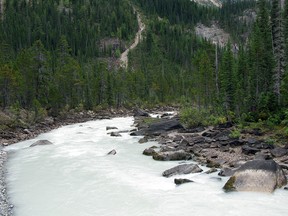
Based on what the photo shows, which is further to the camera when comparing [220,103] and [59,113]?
[59,113]

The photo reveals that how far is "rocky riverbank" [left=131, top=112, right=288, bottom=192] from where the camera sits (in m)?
20.2

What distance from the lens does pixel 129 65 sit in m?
137

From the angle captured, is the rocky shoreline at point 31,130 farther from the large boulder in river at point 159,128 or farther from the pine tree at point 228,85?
the pine tree at point 228,85

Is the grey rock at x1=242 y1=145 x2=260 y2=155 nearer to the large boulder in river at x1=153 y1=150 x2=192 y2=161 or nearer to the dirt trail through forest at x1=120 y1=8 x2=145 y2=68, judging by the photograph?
the large boulder in river at x1=153 y1=150 x2=192 y2=161

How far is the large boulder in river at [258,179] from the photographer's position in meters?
19.3

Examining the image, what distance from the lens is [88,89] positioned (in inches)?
3061

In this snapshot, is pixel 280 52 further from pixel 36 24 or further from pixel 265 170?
pixel 36 24

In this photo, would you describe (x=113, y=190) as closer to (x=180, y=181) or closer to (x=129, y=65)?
(x=180, y=181)

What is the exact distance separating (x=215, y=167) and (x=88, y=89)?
186 feet

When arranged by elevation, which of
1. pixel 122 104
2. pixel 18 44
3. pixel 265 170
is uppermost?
pixel 18 44

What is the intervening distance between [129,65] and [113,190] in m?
118

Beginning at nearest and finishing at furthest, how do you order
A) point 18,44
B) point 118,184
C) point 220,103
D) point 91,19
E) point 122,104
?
point 118,184
point 220,103
point 122,104
point 18,44
point 91,19


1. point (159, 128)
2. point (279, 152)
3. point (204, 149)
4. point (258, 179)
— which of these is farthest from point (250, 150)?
point (159, 128)

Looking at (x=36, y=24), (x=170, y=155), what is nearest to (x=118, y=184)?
(x=170, y=155)
